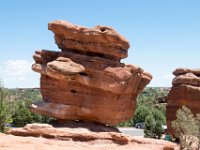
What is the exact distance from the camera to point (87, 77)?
33781 millimetres

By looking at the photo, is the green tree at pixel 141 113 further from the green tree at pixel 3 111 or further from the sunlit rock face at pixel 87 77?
the sunlit rock face at pixel 87 77

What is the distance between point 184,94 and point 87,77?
14.9 metres

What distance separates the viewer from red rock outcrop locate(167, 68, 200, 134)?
1704 inches

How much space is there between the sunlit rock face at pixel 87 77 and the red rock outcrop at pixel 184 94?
34.5 feet

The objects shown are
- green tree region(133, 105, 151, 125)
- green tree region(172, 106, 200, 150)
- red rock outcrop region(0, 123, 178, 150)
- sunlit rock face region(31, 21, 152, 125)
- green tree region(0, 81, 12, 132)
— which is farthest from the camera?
green tree region(133, 105, 151, 125)

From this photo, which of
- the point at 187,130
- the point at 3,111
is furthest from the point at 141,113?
the point at 187,130

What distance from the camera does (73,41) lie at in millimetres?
34812

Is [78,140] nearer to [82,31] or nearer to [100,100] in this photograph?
[100,100]

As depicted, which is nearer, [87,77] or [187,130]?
[187,130]

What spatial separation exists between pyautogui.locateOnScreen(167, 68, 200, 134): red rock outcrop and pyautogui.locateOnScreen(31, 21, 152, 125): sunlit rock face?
10529mm

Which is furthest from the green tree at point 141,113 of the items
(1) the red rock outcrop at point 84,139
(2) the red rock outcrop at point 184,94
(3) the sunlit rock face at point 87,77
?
(1) the red rock outcrop at point 84,139

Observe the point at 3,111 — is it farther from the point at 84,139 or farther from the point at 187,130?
the point at 187,130

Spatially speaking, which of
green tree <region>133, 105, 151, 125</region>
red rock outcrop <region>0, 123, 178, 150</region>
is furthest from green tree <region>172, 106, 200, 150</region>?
green tree <region>133, 105, 151, 125</region>

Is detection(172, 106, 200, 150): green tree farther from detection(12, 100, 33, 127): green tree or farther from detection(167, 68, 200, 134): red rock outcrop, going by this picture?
detection(12, 100, 33, 127): green tree
